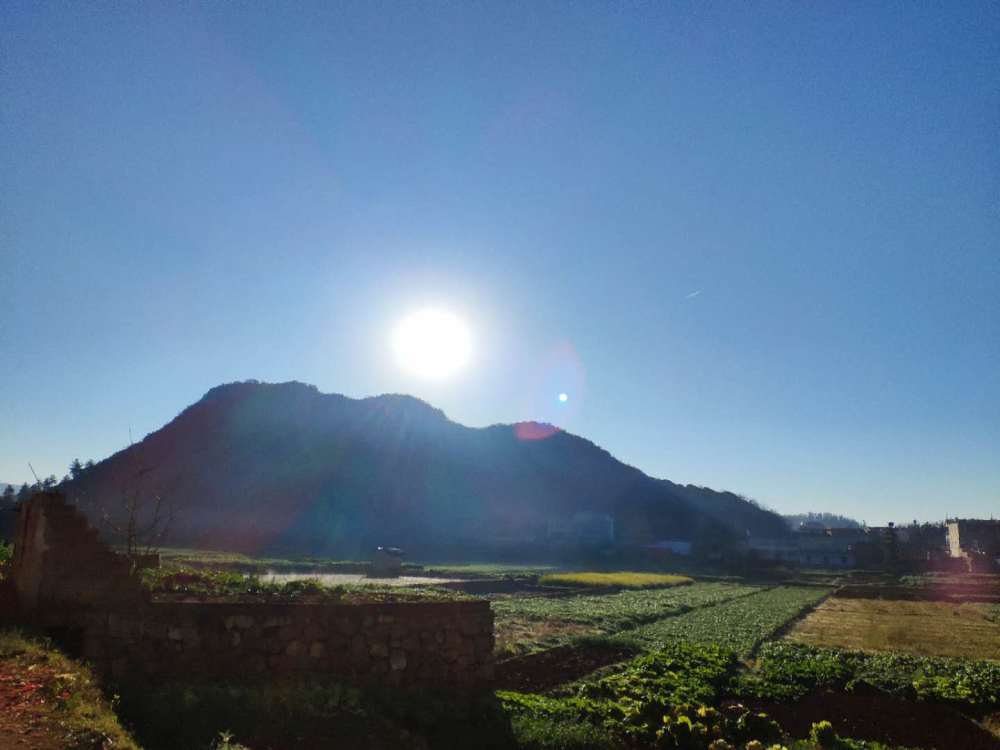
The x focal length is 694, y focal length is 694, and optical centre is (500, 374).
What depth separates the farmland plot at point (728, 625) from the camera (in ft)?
90.7

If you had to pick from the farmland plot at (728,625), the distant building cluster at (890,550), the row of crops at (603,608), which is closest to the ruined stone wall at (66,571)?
the farmland plot at (728,625)

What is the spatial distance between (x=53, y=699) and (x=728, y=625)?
31912 mm

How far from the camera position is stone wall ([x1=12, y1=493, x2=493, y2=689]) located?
1048 cm

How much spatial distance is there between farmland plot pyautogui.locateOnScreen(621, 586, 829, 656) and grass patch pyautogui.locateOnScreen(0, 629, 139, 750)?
20.0m

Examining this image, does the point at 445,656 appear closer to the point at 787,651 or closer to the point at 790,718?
the point at 790,718

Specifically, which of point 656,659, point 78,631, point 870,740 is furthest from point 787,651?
point 78,631

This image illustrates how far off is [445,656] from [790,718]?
345 inches

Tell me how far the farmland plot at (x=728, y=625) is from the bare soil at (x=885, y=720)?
732cm

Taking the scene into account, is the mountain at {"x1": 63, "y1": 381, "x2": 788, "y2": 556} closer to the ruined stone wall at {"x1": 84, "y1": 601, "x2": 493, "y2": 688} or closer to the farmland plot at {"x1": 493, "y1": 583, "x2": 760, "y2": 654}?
the farmland plot at {"x1": 493, "y1": 583, "x2": 760, "y2": 654}

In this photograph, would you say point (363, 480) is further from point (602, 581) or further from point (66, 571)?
point (66, 571)

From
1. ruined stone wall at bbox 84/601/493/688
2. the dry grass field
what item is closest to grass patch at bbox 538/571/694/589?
the dry grass field

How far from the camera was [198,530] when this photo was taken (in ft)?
283

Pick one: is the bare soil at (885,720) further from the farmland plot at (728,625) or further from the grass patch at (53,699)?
the grass patch at (53,699)

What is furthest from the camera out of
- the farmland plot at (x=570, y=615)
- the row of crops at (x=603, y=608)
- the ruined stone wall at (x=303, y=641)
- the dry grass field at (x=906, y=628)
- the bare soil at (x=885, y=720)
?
the row of crops at (x=603, y=608)
